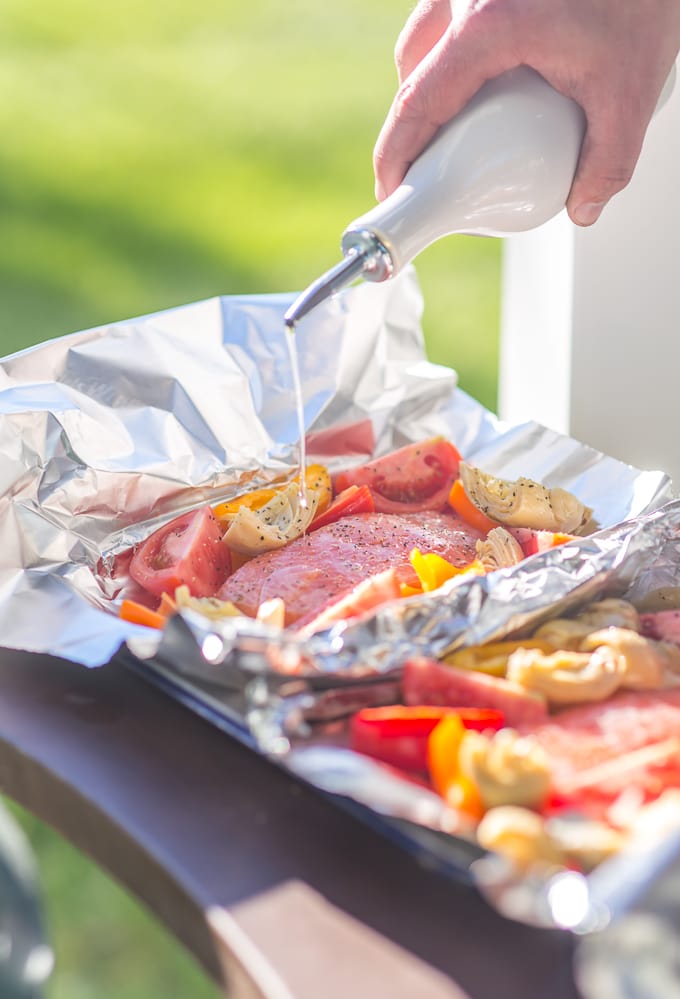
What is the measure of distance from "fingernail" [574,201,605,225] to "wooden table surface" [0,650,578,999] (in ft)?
3.15

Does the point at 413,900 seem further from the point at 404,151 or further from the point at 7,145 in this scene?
the point at 7,145

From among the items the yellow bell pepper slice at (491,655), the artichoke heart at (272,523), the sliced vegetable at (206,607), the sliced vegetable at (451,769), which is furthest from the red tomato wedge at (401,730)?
the artichoke heart at (272,523)

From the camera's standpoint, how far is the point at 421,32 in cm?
189

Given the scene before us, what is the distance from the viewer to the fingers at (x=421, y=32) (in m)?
1.85

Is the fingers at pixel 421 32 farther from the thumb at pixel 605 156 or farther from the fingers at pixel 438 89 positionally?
the thumb at pixel 605 156

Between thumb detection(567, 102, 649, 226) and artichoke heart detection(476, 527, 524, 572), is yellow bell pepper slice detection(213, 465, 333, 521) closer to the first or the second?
artichoke heart detection(476, 527, 524, 572)

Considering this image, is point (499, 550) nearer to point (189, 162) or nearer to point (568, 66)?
point (568, 66)

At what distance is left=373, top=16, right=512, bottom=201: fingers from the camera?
1616mm

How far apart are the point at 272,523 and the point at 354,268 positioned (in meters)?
0.45

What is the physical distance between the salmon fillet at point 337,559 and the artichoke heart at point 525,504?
6 centimetres

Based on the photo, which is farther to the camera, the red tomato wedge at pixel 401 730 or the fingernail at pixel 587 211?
the fingernail at pixel 587 211

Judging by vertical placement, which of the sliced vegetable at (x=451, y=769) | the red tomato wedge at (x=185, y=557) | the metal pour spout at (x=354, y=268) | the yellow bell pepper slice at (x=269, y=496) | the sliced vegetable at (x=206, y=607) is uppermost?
the metal pour spout at (x=354, y=268)

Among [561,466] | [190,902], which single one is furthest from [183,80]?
[190,902]

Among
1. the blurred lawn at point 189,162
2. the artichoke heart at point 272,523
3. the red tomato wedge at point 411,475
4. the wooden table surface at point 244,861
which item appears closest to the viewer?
the wooden table surface at point 244,861
